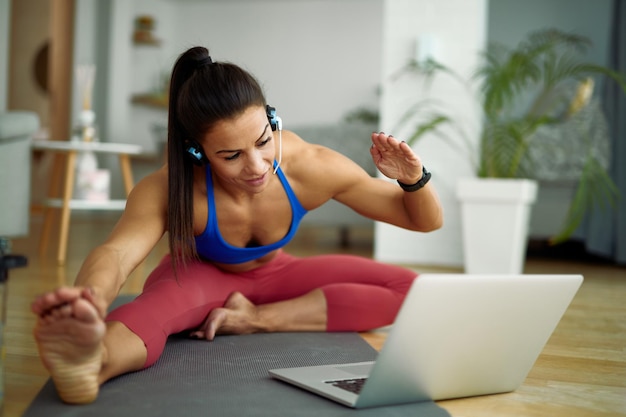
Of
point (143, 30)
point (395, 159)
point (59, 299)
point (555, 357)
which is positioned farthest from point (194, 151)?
point (143, 30)

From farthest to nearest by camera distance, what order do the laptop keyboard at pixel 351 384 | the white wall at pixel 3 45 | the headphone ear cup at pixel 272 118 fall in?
the white wall at pixel 3 45
the headphone ear cup at pixel 272 118
the laptop keyboard at pixel 351 384

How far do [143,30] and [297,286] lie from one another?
6.35 metres

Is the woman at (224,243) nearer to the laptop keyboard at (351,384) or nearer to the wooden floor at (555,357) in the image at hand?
the wooden floor at (555,357)

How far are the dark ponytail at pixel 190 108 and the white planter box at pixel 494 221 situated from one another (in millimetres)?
2260

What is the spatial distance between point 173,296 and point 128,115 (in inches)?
257

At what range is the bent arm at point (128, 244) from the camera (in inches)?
50.1

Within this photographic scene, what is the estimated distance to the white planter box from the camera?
3.54m

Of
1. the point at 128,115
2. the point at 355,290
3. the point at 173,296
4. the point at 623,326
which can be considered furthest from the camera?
the point at 128,115

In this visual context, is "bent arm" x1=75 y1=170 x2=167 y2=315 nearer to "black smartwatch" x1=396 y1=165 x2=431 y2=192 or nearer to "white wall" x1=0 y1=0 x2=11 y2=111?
"black smartwatch" x1=396 y1=165 x2=431 y2=192

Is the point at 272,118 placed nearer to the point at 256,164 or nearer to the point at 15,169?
the point at 256,164

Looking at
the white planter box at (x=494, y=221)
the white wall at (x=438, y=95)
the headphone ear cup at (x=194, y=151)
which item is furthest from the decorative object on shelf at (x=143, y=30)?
the headphone ear cup at (x=194, y=151)

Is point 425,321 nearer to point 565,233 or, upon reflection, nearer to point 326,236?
point 565,233

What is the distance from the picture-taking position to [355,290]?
1970mm

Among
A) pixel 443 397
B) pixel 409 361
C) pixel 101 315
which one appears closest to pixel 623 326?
pixel 443 397
